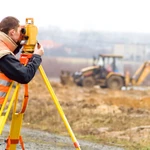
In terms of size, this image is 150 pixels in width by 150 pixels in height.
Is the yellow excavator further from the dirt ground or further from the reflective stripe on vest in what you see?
→ the reflective stripe on vest

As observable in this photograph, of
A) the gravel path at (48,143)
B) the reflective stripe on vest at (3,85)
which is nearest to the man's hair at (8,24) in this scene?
the reflective stripe on vest at (3,85)

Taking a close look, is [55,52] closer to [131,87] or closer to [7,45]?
[131,87]

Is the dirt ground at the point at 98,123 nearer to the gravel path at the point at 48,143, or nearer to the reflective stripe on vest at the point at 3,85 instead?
the gravel path at the point at 48,143

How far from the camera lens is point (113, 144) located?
37.3 feet

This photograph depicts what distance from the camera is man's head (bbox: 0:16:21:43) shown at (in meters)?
5.81

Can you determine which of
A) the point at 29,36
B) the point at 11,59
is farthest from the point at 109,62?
the point at 11,59

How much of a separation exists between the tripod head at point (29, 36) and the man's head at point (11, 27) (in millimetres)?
62

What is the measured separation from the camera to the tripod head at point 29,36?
19.0 feet

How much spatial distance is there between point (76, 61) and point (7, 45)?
4099 inches

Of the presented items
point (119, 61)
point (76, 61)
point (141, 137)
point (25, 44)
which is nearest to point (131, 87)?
point (119, 61)

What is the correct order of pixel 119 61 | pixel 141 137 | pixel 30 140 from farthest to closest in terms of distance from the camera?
1. pixel 119 61
2. pixel 141 137
3. pixel 30 140

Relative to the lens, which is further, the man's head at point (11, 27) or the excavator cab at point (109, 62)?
the excavator cab at point (109, 62)

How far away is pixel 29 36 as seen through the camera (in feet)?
19.1

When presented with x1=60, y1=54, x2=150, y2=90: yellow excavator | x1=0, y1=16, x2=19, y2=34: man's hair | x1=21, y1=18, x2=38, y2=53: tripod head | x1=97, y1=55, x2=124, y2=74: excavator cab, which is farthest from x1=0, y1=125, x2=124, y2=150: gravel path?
x1=97, y1=55, x2=124, y2=74: excavator cab
